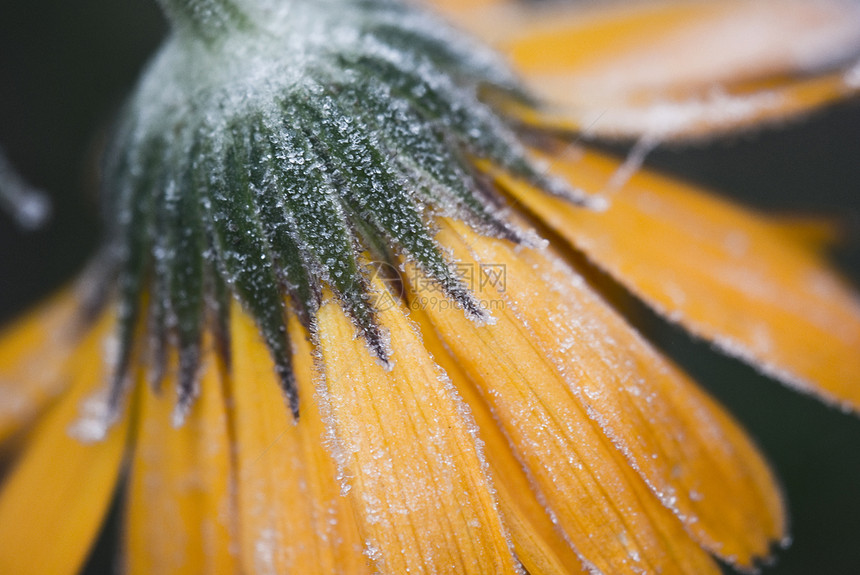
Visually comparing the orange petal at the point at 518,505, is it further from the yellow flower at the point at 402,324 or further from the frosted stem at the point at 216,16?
the frosted stem at the point at 216,16

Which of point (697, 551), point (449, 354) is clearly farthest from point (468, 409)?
point (697, 551)

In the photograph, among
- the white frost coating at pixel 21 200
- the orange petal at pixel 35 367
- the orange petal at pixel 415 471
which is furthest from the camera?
the white frost coating at pixel 21 200

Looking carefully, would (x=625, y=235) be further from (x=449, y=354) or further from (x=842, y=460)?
(x=842, y=460)

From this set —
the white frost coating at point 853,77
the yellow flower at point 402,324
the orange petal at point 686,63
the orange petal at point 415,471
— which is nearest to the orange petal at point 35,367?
the yellow flower at point 402,324

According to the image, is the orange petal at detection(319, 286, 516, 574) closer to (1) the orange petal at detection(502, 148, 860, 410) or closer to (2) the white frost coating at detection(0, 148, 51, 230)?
(1) the orange petal at detection(502, 148, 860, 410)

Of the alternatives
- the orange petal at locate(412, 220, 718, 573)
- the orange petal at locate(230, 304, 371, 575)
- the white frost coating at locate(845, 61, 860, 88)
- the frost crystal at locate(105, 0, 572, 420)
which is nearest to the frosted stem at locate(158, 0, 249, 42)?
the frost crystal at locate(105, 0, 572, 420)

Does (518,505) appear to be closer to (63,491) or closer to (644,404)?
(644,404)
